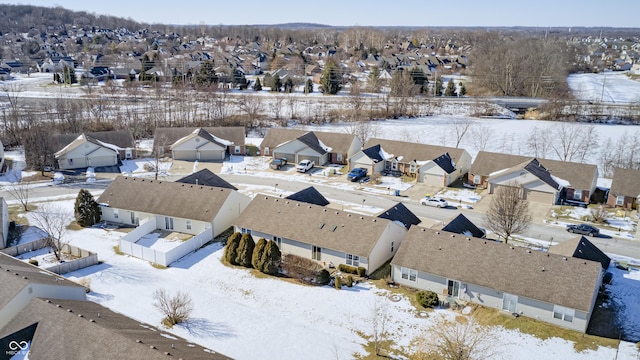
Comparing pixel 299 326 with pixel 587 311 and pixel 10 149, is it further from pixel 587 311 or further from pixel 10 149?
pixel 10 149

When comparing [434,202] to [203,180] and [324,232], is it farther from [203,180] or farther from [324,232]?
[203,180]

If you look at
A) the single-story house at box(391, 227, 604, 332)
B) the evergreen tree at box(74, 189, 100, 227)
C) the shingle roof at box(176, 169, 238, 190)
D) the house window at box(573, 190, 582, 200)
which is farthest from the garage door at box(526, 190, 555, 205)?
the evergreen tree at box(74, 189, 100, 227)

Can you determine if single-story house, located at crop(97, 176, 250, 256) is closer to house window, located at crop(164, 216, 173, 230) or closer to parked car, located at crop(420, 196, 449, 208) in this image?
house window, located at crop(164, 216, 173, 230)

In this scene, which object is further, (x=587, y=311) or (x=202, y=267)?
(x=202, y=267)

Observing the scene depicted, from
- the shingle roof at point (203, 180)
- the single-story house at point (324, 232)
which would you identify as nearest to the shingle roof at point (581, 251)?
the single-story house at point (324, 232)

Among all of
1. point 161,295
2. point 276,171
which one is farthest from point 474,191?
point 161,295

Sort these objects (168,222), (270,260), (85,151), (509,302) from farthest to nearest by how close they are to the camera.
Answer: (85,151)
(168,222)
(270,260)
(509,302)

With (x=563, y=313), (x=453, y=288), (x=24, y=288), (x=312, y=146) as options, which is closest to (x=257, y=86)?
(x=312, y=146)
